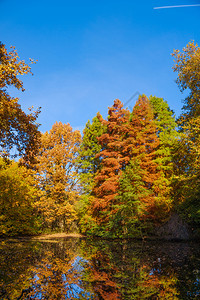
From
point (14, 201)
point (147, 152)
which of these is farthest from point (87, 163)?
point (14, 201)

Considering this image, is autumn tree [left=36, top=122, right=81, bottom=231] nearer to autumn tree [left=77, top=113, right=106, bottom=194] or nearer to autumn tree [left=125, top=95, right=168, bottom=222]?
autumn tree [left=77, top=113, right=106, bottom=194]

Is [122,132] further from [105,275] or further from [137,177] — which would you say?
[105,275]

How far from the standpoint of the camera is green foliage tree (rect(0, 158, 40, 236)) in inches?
758

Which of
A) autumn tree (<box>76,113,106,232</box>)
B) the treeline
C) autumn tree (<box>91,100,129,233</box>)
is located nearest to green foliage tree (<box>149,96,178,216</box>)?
the treeline

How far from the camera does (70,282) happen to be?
4406 millimetres

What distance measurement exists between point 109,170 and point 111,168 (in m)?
0.32

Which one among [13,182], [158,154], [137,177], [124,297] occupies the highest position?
[158,154]

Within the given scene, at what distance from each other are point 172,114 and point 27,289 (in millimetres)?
22926

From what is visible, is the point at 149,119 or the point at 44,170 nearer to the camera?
the point at 149,119

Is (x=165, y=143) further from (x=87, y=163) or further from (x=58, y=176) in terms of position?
(x=58, y=176)

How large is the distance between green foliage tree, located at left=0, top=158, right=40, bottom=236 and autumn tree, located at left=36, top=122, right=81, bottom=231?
101 inches

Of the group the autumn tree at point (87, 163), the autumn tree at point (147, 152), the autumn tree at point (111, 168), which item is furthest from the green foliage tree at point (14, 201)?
the autumn tree at point (147, 152)

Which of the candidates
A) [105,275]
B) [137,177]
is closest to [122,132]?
[137,177]

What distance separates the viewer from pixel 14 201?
1973 centimetres
